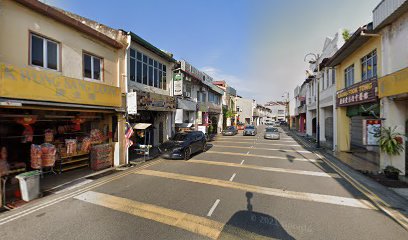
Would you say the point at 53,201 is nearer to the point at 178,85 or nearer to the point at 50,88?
the point at 50,88

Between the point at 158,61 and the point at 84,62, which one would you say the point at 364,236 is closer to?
the point at 84,62

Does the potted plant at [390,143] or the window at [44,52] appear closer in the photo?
the window at [44,52]

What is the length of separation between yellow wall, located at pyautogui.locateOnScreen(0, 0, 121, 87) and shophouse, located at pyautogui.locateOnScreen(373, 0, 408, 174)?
536 inches

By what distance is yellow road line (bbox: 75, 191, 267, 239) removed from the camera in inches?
182

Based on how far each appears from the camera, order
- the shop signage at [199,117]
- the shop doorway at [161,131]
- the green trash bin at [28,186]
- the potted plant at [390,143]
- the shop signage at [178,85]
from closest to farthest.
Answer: the green trash bin at [28,186], the potted plant at [390,143], the shop doorway at [161,131], the shop signage at [178,85], the shop signage at [199,117]

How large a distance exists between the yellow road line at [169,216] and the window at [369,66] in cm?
1184

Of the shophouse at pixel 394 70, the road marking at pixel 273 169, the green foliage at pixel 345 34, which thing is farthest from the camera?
the green foliage at pixel 345 34

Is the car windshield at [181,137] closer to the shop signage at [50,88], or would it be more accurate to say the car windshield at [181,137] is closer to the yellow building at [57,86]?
the yellow building at [57,86]

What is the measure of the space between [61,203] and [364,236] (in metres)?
8.29

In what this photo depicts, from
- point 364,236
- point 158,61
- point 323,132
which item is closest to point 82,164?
point 158,61

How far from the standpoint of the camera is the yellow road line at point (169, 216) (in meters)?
4.62

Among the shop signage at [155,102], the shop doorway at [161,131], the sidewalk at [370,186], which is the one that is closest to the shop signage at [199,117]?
the shop signage at [155,102]

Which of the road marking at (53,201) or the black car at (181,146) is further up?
the black car at (181,146)

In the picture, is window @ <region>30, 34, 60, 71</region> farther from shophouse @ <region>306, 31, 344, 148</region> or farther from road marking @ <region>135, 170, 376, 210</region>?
shophouse @ <region>306, 31, 344, 148</region>
